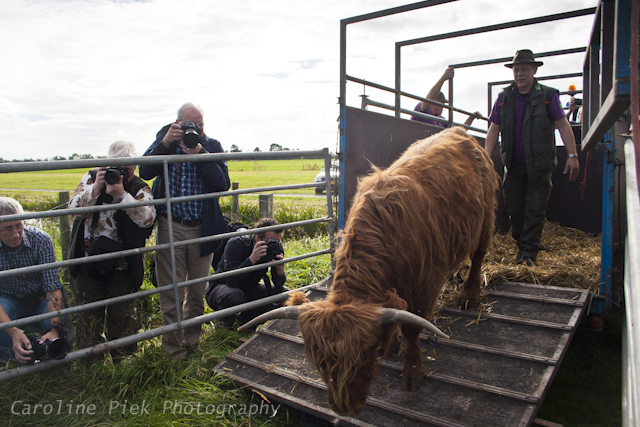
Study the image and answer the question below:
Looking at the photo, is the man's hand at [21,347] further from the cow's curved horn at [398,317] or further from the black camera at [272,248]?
the cow's curved horn at [398,317]

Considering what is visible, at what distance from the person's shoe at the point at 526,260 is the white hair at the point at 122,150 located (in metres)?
4.13

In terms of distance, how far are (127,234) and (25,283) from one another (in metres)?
0.84

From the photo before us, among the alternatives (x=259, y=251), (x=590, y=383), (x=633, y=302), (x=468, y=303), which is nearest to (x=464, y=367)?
(x=468, y=303)

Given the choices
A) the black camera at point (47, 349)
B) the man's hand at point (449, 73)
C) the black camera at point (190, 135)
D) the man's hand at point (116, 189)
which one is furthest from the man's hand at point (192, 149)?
A: the man's hand at point (449, 73)

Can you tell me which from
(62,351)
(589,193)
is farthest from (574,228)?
(62,351)

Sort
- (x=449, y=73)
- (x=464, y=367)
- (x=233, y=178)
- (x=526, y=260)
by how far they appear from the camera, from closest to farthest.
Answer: (x=464, y=367)
(x=526, y=260)
(x=449, y=73)
(x=233, y=178)

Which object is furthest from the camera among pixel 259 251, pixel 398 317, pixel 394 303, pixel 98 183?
pixel 259 251

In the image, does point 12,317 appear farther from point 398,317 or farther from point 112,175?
point 398,317

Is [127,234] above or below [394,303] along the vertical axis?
above

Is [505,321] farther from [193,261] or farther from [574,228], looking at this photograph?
[574,228]

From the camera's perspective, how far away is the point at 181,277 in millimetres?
3809

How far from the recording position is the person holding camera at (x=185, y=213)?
3.64m

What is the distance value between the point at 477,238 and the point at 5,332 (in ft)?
12.8

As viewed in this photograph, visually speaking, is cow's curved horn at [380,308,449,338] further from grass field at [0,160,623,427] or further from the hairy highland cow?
grass field at [0,160,623,427]
